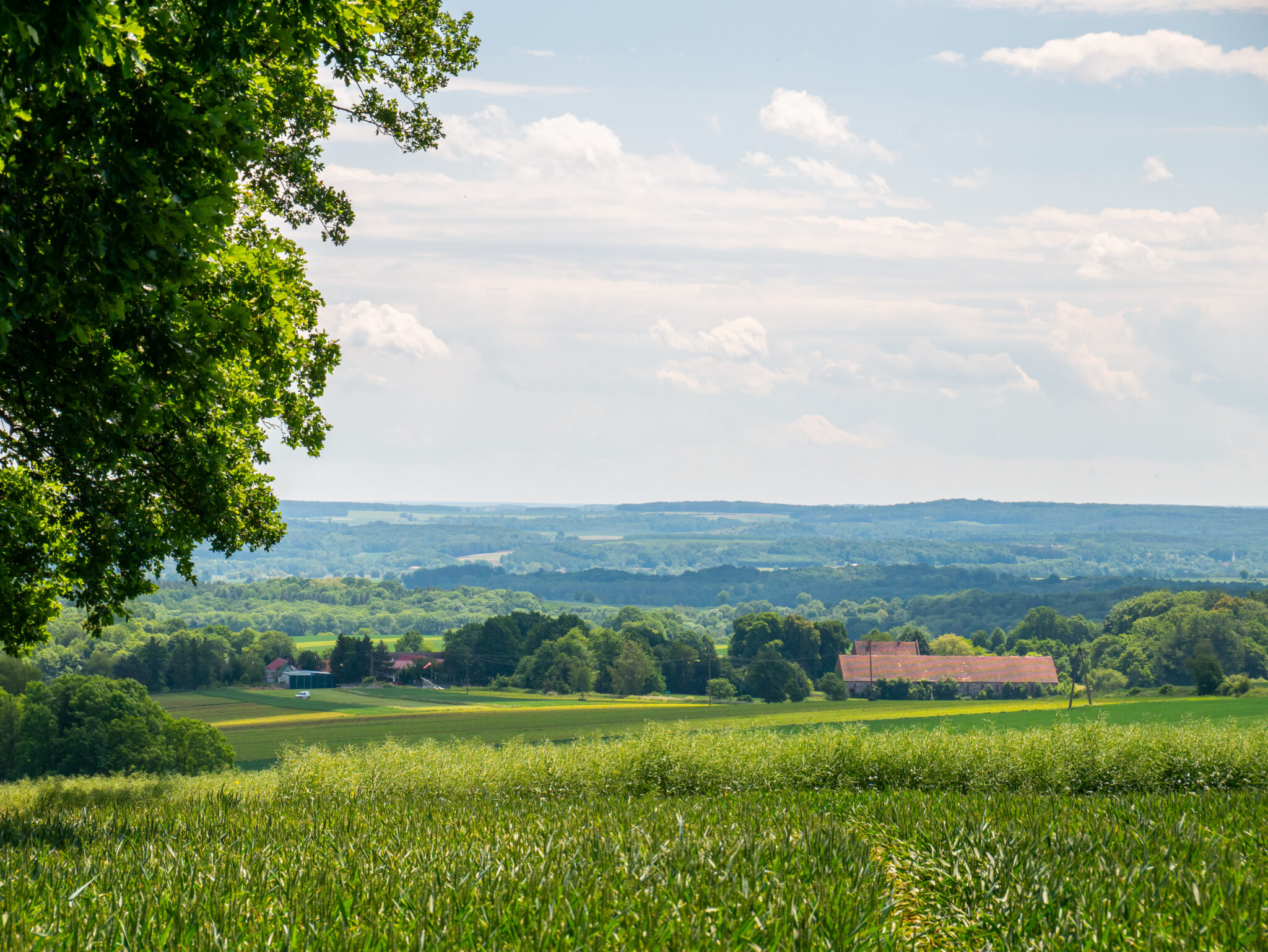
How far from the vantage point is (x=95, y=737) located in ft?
260

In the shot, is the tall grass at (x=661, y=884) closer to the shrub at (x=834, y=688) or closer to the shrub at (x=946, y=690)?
the shrub at (x=834, y=688)

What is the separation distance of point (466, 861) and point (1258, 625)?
605 ft

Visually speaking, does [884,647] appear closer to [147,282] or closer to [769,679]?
[769,679]

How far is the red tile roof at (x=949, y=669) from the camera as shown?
5979 inches

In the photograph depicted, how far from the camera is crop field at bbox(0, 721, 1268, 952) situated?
768 centimetres

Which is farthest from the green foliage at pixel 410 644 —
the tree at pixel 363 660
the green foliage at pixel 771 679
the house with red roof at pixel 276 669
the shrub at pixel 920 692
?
the shrub at pixel 920 692

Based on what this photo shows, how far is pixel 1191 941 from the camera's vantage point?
25.3 feet

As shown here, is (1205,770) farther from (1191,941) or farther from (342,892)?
(342,892)

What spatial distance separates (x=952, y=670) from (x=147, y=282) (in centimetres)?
15451

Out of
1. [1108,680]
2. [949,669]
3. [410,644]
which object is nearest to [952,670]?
[949,669]

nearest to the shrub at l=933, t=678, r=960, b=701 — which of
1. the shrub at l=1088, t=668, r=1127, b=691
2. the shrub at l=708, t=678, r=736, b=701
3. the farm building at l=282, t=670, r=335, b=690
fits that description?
the shrub at l=1088, t=668, r=1127, b=691

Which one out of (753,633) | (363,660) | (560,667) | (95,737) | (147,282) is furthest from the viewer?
(753,633)

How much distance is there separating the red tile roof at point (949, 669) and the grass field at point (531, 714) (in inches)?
548

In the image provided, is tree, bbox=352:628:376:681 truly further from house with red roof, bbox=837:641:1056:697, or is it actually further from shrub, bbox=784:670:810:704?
house with red roof, bbox=837:641:1056:697
